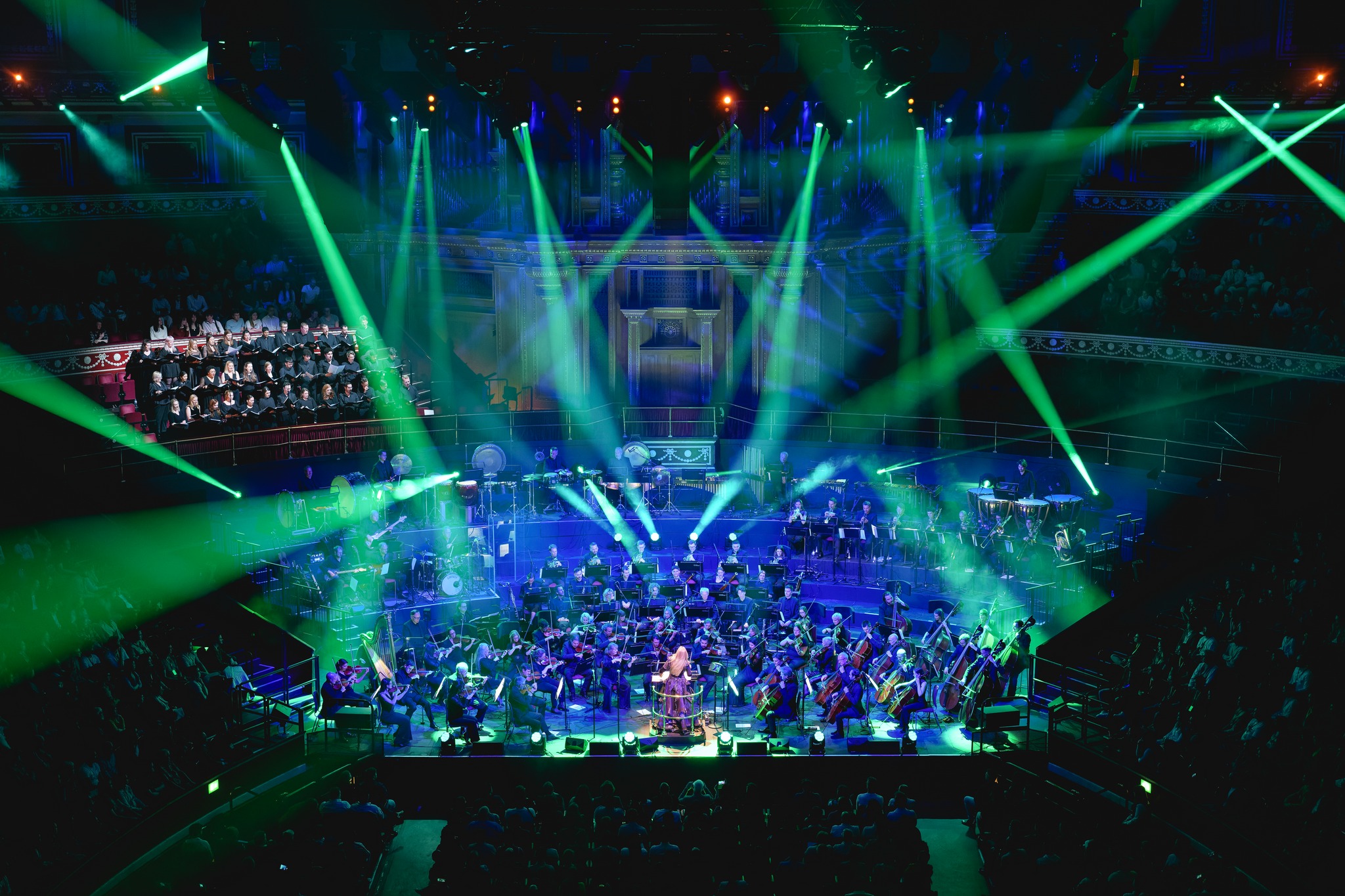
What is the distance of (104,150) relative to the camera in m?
28.8

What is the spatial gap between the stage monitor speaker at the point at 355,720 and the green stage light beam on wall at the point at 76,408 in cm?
735

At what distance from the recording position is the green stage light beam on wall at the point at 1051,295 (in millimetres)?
26688

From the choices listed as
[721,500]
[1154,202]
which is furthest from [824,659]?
[1154,202]

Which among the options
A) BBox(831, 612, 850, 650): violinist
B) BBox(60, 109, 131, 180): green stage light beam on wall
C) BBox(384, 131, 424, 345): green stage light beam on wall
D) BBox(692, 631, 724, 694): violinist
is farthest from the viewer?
BBox(384, 131, 424, 345): green stage light beam on wall

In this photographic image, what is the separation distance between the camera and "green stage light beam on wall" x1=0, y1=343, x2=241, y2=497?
70.1ft

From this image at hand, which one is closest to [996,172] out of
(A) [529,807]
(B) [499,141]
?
(B) [499,141]

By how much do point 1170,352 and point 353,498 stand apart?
52.1 feet

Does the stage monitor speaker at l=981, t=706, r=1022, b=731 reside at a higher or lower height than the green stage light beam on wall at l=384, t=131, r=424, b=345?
lower

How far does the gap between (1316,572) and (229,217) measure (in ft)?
76.9

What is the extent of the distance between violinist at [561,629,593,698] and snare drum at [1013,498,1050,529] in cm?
871

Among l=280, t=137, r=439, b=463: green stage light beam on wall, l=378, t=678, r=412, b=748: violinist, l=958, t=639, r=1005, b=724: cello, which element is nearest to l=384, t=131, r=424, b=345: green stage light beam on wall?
l=280, t=137, r=439, b=463: green stage light beam on wall

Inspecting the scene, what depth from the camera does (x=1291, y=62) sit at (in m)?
26.3

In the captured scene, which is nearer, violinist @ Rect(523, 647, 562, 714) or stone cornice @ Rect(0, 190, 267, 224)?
violinist @ Rect(523, 647, 562, 714)

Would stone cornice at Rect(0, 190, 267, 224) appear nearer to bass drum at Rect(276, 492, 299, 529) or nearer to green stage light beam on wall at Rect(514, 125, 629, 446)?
green stage light beam on wall at Rect(514, 125, 629, 446)
